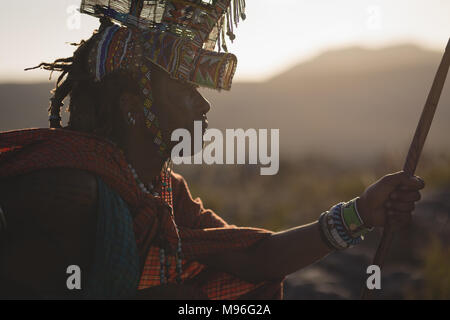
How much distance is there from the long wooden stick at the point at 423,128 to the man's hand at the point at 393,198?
0.16 ft

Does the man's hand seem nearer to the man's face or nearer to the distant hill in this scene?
the man's face

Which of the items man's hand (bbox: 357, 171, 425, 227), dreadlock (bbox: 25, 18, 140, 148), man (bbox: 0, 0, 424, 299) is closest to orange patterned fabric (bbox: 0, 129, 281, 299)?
man (bbox: 0, 0, 424, 299)

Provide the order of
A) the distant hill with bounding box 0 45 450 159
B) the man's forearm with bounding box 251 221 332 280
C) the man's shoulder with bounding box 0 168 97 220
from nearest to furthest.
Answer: the man's shoulder with bounding box 0 168 97 220 < the man's forearm with bounding box 251 221 332 280 < the distant hill with bounding box 0 45 450 159

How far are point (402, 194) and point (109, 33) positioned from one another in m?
1.85

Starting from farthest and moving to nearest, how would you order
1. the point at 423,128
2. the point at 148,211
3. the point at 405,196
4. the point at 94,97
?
the point at 94,97 → the point at 148,211 → the point at 405,196 → the point at 423,128

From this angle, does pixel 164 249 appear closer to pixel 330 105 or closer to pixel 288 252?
pixel 288 252

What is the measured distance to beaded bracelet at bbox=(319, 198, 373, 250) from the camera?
306 centimetres

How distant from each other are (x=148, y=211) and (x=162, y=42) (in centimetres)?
97

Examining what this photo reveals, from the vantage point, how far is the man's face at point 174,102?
3.10 meters

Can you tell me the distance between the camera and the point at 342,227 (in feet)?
10.1

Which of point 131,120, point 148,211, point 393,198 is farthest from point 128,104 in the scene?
point 393,198

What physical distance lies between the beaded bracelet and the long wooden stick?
0.61ft
